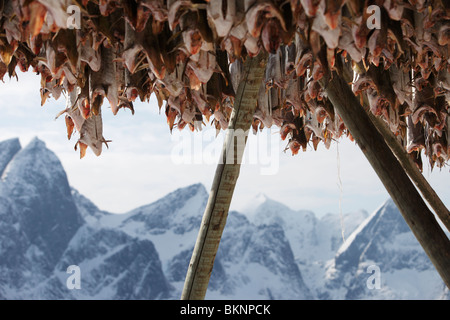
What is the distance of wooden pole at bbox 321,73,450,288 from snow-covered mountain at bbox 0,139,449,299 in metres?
113

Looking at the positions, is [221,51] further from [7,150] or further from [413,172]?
[7,150]

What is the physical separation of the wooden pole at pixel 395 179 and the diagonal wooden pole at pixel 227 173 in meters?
0.32

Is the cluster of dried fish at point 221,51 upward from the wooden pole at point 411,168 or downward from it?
upward

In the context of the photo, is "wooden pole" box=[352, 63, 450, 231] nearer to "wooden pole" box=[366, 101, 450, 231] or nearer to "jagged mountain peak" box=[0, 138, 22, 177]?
"wooden pole" box=[366, 101, 450, 231]

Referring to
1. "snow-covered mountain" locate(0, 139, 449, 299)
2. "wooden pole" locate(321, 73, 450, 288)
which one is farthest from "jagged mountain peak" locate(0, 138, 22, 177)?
"wooden pole" locate(321, 73, 450, 288)

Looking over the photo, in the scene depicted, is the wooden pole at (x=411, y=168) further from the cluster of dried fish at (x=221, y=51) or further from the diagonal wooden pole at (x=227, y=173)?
the diagonal wooden pole at (x=227, y=173)

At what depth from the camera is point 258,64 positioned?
2.56m

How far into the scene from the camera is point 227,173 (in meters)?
2.57

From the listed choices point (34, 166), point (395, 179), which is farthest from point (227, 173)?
point (34, 166)

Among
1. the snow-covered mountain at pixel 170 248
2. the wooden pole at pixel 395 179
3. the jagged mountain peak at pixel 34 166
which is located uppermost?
the jagged mountain peak at pixel 34 166

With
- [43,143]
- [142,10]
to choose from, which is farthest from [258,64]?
[43,143]

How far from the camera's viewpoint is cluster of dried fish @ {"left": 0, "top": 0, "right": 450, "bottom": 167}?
1.91m

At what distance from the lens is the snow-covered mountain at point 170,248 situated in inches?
5039

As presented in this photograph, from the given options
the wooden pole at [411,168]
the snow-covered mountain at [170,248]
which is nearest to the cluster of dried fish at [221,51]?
the wooden pole at [411,168]
